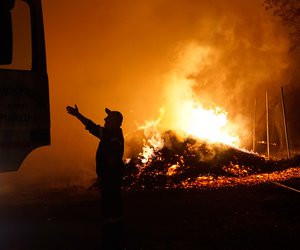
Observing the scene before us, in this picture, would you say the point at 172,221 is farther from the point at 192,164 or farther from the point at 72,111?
the point at 192,164

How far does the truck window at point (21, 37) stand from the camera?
4.86 metres

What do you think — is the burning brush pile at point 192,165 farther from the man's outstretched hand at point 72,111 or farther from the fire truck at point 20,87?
the fire truck at point 20,87

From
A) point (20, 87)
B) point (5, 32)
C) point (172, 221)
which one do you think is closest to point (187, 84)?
point (172, 221)

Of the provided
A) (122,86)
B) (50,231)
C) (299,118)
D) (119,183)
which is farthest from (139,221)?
(122,86)

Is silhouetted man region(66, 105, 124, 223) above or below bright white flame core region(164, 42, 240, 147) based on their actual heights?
below

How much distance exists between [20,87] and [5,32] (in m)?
0.81

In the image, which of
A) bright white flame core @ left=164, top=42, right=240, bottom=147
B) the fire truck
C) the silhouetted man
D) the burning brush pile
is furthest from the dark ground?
bright white flame core @ left=164, top=42, right=240, bottom=147

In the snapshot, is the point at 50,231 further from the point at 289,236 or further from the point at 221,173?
the point at 221,173

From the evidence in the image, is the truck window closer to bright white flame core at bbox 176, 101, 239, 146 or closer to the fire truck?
the fire truck

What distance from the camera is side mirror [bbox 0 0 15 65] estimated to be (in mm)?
4387

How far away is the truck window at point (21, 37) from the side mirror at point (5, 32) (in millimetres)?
247

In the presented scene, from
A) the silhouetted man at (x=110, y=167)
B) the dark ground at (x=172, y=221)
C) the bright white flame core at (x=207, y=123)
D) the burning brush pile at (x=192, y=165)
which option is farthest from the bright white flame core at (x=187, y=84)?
the silhouetted man at (x=110, y=167)

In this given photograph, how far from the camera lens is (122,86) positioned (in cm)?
2908

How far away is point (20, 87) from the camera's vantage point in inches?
195
